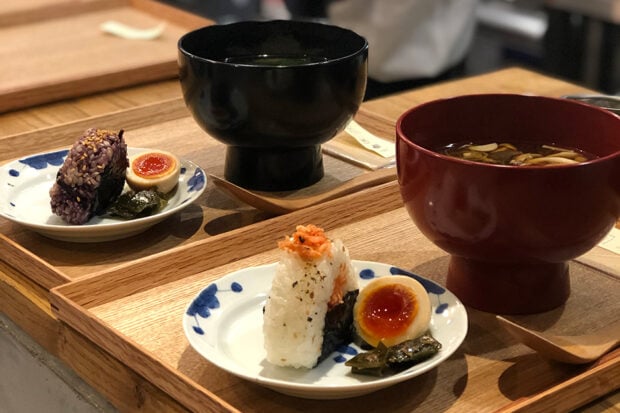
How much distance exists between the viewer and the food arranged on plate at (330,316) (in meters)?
0.74

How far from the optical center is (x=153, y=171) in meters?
1.07

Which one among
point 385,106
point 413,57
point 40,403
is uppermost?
point 385,106

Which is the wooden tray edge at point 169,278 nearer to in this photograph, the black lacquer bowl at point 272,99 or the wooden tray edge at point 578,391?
the black lacquer bowl at point 272,99

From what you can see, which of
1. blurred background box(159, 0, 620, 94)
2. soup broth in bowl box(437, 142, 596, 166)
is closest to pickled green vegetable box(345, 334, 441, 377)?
soup broth in bowl box(437, 142, 596, 166)

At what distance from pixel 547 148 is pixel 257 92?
31cm

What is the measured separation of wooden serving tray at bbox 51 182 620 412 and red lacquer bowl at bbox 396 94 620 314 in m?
0.03

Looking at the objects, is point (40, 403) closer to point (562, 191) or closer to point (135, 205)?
point (135, 205)

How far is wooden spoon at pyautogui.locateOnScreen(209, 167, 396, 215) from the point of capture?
1043mm

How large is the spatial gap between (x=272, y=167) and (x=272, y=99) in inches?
4.2

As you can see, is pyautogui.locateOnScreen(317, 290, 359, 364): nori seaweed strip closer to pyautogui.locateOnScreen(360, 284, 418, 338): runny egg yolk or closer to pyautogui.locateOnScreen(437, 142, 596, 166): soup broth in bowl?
pyautogui.locateOnScreen(360, 284, 418, 338): runny egg yolk

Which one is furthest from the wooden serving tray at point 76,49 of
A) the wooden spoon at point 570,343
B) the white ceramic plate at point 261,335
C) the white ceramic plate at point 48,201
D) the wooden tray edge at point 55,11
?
the wooden spoon at point 570,343

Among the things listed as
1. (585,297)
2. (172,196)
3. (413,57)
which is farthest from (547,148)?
(413,57)

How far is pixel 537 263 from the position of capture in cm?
82

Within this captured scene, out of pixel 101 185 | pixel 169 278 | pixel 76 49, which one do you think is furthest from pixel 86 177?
pixel 76 49
